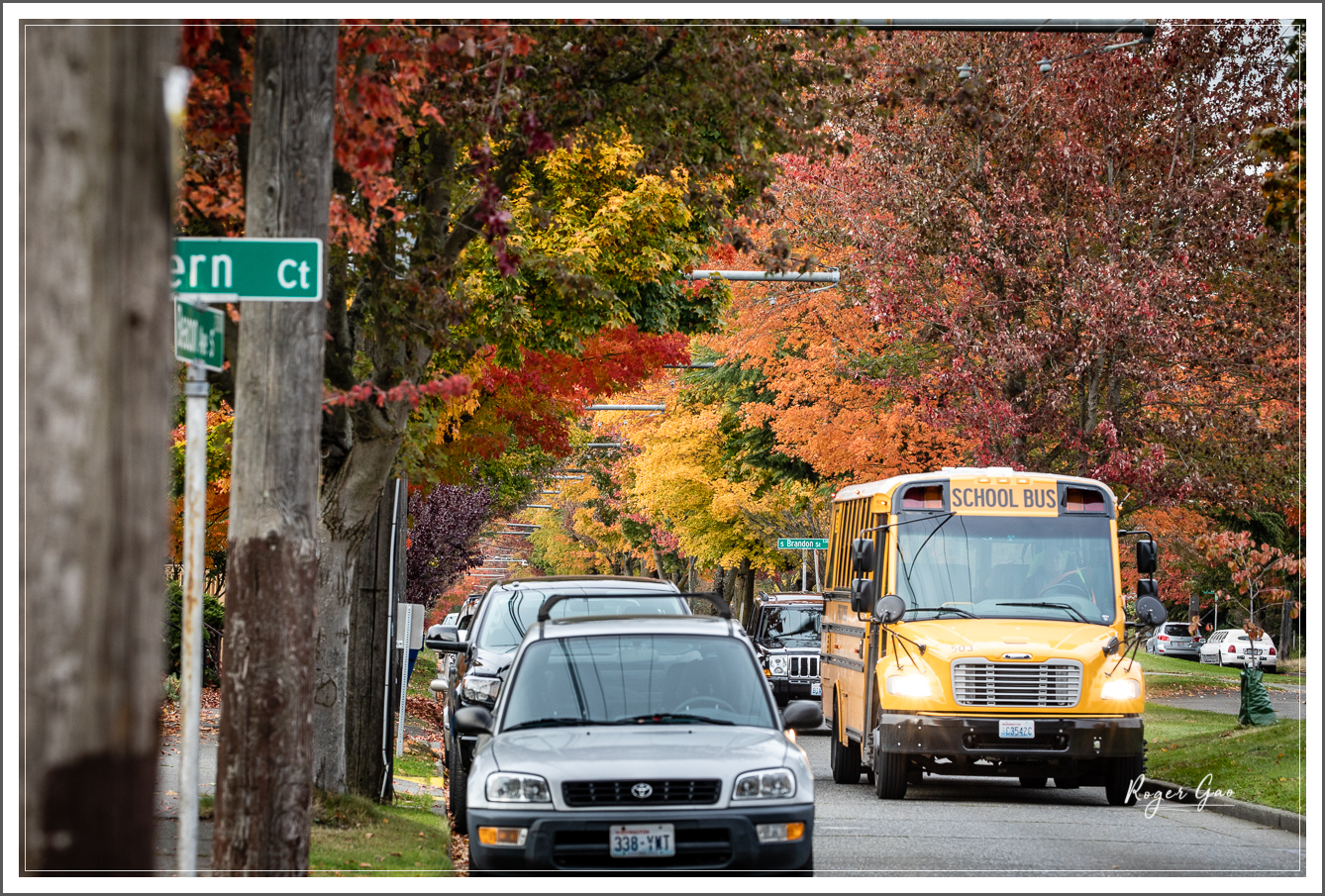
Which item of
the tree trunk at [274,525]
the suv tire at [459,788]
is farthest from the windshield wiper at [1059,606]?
Result: the tree trunk at [274,525]

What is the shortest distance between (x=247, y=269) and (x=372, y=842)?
533 cm

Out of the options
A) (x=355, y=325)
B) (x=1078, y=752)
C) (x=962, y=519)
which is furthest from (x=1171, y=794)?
(x=355, y=325)

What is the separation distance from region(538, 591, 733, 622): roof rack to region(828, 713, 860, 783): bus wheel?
3.03m

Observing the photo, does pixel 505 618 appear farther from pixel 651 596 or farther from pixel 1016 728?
pixel 1016 728

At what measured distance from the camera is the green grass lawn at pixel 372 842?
9.45m

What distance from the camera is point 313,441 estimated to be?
7445 millimetres

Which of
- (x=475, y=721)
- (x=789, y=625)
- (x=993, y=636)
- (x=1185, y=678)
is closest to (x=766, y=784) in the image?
(x=475, y=721)

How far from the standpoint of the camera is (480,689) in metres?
13.6

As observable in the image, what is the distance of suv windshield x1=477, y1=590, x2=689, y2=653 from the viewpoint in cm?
1441

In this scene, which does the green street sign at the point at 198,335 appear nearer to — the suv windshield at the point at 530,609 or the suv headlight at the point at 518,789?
the suv headlight at the point at 518,789

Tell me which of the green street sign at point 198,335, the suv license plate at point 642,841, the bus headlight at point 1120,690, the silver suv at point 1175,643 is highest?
the green street sign at point 198,335

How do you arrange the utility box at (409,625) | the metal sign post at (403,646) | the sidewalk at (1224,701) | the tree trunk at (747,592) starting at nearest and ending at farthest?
the utility box at (409,625)
the metal sign post at (403,646)
the sidewalk at (1224,701)
the tree trunk at (747,592)

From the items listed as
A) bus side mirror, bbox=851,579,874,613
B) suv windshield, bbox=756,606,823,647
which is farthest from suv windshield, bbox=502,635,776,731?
suv windshield, bbox=756,606,823,647

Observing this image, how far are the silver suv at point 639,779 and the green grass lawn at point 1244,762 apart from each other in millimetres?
6534
